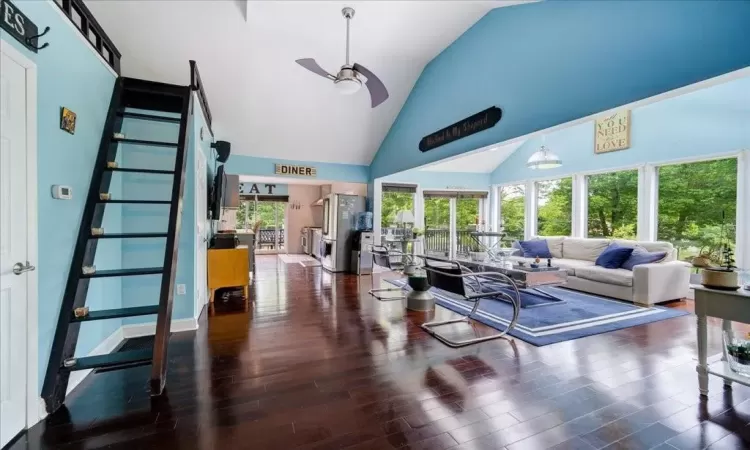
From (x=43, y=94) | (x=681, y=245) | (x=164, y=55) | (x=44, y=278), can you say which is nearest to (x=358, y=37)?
(x=164, y=55)

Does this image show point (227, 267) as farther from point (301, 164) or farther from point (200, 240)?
point (301, 164)

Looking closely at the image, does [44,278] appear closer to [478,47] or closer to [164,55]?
[164,55]

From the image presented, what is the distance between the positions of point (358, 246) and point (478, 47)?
4.41 meters

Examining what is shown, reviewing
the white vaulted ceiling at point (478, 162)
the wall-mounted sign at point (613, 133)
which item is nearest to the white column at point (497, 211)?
the white vaulted ceiling at point (478, 162)

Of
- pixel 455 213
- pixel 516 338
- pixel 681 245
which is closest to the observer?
pixel 516 338

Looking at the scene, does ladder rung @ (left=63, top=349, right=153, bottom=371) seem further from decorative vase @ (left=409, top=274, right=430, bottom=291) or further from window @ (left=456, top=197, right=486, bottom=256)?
window @ (left=456, top=197, right=486, bottom=256)

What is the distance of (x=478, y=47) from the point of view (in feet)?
13.1

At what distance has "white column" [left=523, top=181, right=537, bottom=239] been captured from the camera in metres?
7.90

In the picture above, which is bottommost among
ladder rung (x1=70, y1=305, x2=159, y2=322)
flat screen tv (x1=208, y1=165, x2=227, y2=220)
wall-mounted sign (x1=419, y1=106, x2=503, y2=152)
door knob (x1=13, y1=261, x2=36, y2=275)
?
ladder rung (x1=70, y1=305, x2=159, y2=322)

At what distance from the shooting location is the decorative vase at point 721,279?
2.15 metres

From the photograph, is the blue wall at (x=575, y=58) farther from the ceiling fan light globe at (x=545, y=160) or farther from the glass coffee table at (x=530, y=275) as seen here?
the ceiling fan light globe at (x=545, y=160)

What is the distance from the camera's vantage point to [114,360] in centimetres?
212

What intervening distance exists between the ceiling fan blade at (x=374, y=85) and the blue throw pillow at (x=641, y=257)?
4572mm

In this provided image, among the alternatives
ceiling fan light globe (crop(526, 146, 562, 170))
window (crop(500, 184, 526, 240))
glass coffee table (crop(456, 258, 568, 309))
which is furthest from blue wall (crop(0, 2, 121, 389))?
window (crop(500, 184, 526, 240))
